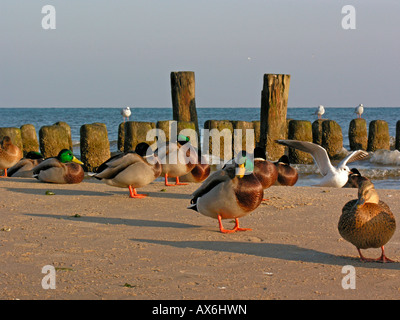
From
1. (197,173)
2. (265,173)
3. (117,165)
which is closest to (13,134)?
(197,173)

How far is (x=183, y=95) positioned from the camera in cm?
1512

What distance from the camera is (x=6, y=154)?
11.8 metres

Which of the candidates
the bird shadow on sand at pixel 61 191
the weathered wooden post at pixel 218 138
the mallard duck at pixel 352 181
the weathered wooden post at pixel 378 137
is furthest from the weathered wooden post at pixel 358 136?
the bird shadow on sand at pixel 61 191

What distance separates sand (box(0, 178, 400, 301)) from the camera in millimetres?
4113

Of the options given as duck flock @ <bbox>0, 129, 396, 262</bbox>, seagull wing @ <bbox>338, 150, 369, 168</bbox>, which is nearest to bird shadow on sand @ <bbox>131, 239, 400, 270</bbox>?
duck flock @ <bbox>0, 129, 396, 262</bbox>

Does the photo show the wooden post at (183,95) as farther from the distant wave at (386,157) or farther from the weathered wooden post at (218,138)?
the distant wave at (386,157)

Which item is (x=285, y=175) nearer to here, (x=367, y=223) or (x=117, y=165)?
(x=117, y=165)

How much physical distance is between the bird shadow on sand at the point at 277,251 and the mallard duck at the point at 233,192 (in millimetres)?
389

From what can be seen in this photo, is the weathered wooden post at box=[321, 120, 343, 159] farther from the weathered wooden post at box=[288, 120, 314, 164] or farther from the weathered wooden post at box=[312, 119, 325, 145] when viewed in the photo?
the weathered wooden post at box=[288, 120, 314, 164]

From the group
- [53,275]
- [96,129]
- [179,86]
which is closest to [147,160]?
[53,275]

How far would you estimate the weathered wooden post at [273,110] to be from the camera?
A: 47.1 feet

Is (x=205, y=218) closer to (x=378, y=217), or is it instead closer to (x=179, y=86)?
(x=378, y=217)

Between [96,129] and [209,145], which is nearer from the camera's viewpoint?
A: [96,129]
